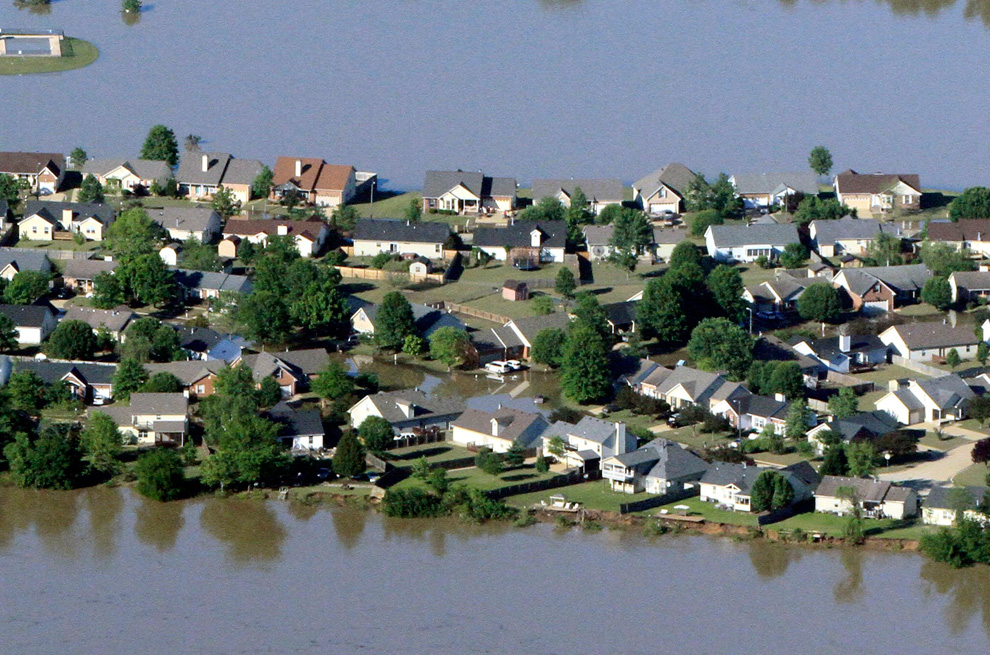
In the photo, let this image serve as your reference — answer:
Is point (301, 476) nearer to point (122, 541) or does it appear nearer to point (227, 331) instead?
point (122, 541)

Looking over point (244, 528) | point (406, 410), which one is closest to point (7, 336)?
point (406, 410)

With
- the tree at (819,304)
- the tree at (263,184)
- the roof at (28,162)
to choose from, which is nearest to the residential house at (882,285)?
the tree at (819,304)

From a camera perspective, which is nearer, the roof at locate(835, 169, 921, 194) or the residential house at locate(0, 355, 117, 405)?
the residential house at locate(0, 355, 117, 405)

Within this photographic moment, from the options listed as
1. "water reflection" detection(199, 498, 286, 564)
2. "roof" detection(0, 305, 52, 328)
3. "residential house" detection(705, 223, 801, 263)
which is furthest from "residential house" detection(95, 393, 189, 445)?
"residential house" detection(705, 223, 801, 263)

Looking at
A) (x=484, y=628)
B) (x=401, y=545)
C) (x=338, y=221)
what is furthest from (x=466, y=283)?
(x=484, y=628)

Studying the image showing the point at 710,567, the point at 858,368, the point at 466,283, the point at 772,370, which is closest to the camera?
the point at 710,567

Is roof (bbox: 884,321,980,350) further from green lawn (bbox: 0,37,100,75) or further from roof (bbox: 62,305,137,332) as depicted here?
green lawn (bbox: 0,37,100,75)
